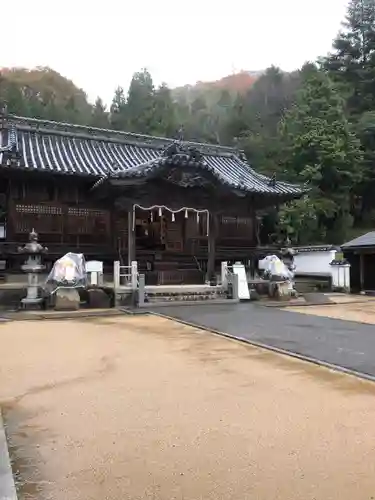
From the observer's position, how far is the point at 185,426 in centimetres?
414

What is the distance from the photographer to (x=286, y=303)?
16094mm

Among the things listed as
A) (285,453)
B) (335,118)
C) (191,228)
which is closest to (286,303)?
(191,228)

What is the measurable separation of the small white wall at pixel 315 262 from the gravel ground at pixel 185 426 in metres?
17.4

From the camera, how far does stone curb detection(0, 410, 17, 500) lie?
110 inches

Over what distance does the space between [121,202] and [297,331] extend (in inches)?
389

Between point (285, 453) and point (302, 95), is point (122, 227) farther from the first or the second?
point (302, 95)

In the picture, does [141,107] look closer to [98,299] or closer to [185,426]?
[98,299]

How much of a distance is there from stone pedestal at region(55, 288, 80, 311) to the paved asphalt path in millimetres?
2564

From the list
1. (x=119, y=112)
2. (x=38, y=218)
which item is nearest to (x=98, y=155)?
(x=38, y=218)

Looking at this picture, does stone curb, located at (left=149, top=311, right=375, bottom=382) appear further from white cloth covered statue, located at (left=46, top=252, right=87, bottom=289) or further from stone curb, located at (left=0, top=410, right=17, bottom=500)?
white cloth covered statue, located at (left=46, top=252, right=87, bottom=289)

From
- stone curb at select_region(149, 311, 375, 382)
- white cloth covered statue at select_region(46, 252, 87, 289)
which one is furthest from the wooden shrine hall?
stone curb at select_region(149, 311, 375, 382)

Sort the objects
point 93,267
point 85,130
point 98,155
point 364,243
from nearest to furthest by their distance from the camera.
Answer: point 93,267 < point 98,155 < point 85,130 < point 364,243

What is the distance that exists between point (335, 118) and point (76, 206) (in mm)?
22680

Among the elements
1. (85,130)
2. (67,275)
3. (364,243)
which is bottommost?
(67,275)
